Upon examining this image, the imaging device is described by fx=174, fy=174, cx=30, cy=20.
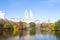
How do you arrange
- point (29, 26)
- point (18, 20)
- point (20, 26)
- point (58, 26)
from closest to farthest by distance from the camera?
1. point (58, 26)
2. point (20, 26)
3. point (29, 26)
4. point (18, 20)

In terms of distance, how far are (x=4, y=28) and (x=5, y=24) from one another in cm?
140

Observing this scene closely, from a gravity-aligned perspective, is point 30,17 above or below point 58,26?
above

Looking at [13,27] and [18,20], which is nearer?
[13,27]

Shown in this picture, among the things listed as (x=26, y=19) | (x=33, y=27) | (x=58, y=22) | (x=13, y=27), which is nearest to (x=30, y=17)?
(x=26, y=19)

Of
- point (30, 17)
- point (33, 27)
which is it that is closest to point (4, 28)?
point (33, 27)

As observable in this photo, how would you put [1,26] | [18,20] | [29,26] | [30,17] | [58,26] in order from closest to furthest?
[58,26]
[1,26]
[29,26]
[18,20]
[30,17]

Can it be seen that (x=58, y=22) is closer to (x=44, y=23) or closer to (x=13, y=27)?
(x=13, y=27)

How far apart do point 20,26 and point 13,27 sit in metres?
6.41

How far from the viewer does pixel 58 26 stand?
146 ft

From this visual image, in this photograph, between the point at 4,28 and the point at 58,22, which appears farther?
the point at 4,28

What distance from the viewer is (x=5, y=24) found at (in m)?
52.4

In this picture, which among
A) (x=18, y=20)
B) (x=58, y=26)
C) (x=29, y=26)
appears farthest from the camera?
(x=18, y=20)

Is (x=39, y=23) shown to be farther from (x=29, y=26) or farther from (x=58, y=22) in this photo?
(x=58, y=22)

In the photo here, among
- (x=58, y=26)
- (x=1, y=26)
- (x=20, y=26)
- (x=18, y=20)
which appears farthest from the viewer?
(x=18, y=20)
